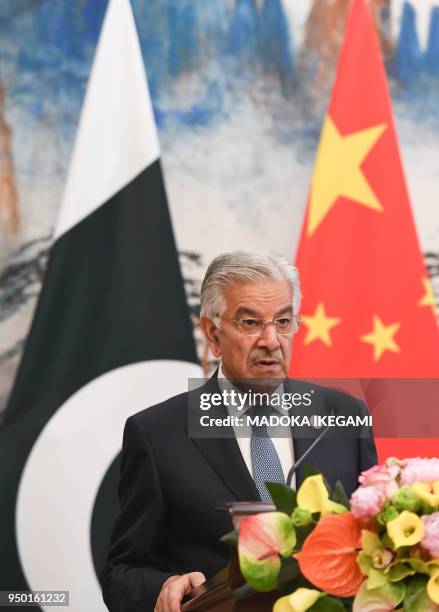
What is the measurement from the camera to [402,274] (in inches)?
138

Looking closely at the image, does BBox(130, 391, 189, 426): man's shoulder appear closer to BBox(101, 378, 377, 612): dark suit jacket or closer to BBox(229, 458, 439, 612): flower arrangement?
BBox(101, 378, 377, 612): dark suit jacket

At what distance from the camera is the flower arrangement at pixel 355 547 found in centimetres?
117

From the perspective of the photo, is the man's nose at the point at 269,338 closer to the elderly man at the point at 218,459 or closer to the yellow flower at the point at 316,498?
the elderly man at the point at 218,459

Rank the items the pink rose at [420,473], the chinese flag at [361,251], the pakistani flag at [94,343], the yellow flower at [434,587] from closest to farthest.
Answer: the yellow flower at [434,587] → the pink rose at [420,473] → the pakistani flag at [94,343] → the chinese flag at [361,251]

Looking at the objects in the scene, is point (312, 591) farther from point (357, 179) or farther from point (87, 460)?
point (357, 179)

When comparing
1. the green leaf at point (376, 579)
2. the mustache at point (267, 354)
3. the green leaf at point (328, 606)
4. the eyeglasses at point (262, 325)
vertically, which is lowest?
the green leaf at point (328, 606)

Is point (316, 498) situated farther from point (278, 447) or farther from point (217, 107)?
point (217, 107)

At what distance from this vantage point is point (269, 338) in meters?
1.89

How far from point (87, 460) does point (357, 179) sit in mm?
1420

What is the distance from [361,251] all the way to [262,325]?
1.72 metres

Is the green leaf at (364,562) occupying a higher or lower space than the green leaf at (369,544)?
lower

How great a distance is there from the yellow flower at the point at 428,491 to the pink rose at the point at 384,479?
3 centimetres

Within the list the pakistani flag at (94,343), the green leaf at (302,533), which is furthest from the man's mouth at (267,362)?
the pakistani flag at (94,343)

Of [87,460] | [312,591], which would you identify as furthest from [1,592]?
[312,591]
